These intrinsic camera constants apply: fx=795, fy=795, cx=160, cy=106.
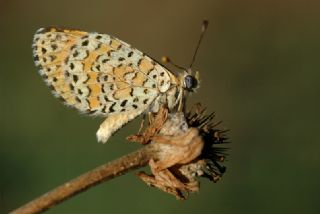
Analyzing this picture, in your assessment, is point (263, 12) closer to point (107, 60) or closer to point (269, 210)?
point (269, 210)

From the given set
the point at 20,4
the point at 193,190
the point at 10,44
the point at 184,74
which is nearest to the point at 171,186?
the point at 193,190

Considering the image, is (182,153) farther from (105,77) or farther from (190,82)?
(105,77)

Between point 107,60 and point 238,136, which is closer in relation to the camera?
point 107,60

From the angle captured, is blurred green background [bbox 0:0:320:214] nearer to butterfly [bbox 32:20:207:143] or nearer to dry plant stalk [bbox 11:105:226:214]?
butterfly [bbox 32:20:207:143]

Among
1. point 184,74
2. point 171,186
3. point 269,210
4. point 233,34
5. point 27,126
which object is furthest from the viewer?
point 233,34

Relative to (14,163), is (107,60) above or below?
above

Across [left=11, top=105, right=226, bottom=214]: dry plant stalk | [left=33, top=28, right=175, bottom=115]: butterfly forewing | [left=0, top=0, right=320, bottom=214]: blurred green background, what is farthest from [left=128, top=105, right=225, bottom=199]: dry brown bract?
[left=0, top=0, right=320, bottom=214]: blurred green background
